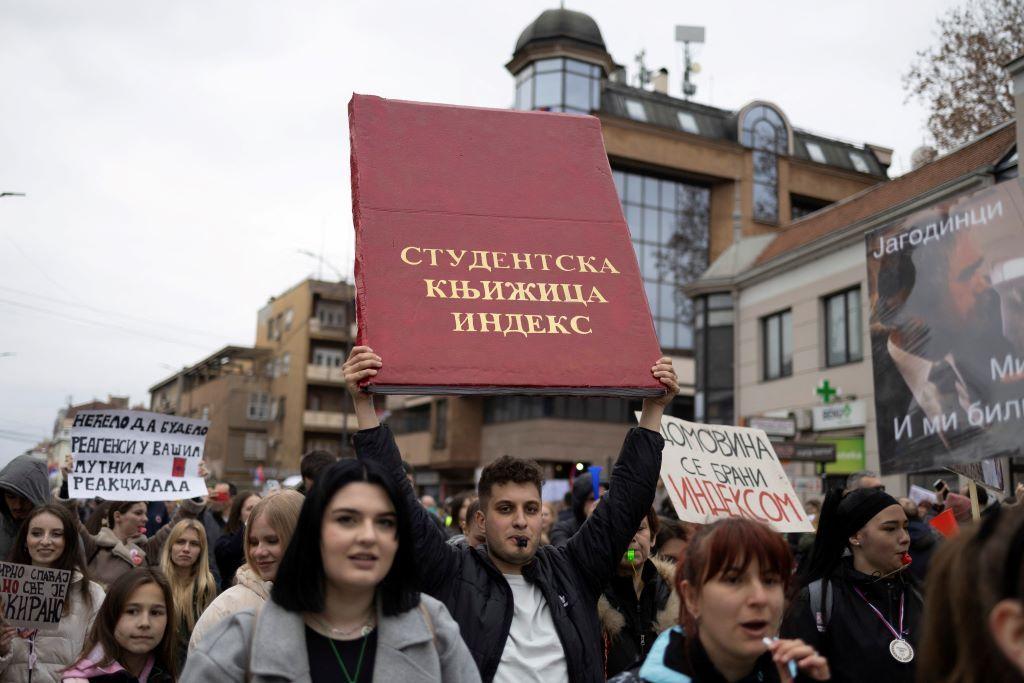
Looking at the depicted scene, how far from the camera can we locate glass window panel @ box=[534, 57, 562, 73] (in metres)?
35.3

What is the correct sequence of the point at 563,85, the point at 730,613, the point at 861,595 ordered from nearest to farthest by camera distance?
the point at 730,613 → the point at 861,595 → the point at 563,85

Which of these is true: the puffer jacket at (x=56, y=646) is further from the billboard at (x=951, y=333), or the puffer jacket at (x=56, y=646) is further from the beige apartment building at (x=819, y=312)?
the beige apartment building at (x=819, y=312)

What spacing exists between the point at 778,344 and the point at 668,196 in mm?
14429

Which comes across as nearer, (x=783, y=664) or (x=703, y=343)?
(x=783, y=664)

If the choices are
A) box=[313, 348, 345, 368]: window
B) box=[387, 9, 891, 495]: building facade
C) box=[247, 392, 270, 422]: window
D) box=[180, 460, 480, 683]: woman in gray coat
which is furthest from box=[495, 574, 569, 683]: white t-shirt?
box=[247, 392, 270, 422]: window

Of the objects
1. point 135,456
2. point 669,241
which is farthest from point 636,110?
point 135,456

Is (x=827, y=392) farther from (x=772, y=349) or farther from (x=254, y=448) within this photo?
(x=254, y=448)

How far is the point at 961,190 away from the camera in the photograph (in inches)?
740

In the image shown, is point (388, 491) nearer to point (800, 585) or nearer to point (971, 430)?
point (800, 585)

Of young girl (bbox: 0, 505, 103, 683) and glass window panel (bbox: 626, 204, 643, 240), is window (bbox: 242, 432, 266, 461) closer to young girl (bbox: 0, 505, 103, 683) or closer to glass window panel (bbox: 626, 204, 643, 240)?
glass window panel (bbox: 626, 204, 643, 240)

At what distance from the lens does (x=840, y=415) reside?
70.0ft

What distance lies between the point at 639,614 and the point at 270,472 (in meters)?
54.2

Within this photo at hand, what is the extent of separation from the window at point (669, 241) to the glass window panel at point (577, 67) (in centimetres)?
402

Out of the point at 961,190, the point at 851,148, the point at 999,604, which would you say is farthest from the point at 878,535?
the point at 851,148
